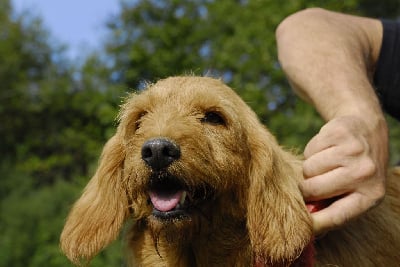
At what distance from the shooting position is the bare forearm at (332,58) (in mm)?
3730

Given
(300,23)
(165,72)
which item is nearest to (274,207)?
(300,23)

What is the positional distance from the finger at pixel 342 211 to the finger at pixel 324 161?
17 centimetres

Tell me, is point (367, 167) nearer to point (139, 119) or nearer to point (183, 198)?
point (183, 198)

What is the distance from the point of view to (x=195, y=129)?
358 cm

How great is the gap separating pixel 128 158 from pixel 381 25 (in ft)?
7.46

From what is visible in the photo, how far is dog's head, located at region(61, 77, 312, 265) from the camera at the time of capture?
11.5 ft

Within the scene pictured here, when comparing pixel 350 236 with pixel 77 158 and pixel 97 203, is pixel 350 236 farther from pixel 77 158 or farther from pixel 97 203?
pixel 77 158

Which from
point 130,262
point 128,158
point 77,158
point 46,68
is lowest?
point 77,158

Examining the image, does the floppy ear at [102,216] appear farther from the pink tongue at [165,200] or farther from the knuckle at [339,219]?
the knuckle at [339,219]

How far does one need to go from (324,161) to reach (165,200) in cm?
89

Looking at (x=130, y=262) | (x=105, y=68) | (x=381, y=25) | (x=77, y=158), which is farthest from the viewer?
(x=77, y=158)

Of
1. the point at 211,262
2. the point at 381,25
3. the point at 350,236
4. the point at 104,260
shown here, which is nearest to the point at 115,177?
the point at 211,262

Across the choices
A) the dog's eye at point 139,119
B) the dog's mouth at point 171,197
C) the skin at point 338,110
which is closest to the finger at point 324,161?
the skin at point 338,110

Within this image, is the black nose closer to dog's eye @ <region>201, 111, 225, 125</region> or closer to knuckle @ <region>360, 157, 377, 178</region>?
dog's eye @ <region>201, 111, 225, 125</region>
